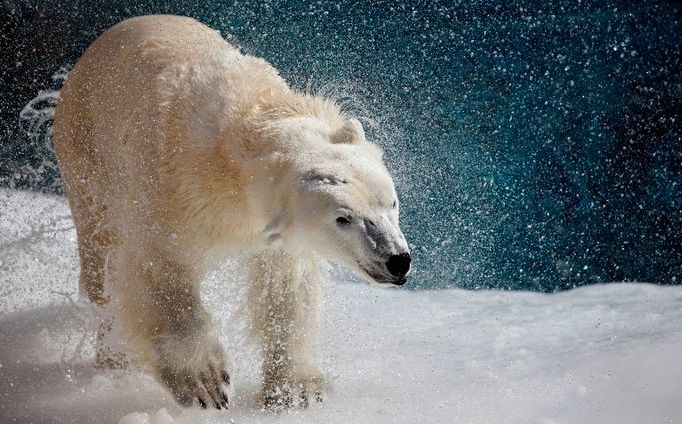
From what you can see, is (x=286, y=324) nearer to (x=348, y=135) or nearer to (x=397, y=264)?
(x=348, y=135)

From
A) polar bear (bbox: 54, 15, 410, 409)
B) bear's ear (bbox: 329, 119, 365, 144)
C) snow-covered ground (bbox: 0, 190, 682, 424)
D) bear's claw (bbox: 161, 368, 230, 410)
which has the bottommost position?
snow-covered ground (bbox: 0, 190, 682, 424)

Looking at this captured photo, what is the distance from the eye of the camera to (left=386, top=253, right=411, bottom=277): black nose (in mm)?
2619

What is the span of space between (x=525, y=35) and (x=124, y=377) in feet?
16.5

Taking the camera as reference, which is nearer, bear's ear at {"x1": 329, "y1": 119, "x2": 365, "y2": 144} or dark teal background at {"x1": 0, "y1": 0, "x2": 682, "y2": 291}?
bear's ear at {"x1": 329, "y1": 119, "x2": 365, "y2": 144}

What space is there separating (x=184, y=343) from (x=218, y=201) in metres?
0.53

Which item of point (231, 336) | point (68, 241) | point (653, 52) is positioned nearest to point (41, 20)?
point (68, 241)

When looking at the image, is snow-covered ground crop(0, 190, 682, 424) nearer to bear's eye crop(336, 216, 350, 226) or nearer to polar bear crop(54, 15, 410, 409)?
polar bear crop(54, 15, 410, 409)

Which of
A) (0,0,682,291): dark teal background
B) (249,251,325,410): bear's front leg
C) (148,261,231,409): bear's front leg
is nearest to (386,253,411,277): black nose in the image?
(148,261,231,409): bear's front leg

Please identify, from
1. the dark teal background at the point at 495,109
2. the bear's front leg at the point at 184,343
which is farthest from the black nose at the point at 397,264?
the dark teal background at the point at 495,109

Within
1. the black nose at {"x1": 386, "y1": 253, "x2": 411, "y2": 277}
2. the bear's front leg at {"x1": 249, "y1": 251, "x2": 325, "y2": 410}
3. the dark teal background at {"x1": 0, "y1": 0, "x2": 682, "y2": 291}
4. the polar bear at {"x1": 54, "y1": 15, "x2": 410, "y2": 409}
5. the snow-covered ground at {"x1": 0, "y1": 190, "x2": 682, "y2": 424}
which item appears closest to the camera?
the black nose at {"x1": 386, "y1": 253, "x2": 411, "y2": 277}

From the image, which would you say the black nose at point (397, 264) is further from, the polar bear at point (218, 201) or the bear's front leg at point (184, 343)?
the bear's front leg at point (184, 343)

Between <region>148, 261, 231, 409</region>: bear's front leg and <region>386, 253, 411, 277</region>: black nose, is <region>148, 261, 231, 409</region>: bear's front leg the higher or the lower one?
the lower one

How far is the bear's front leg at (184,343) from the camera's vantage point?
3061 millimetres

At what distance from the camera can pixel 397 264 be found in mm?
2619
